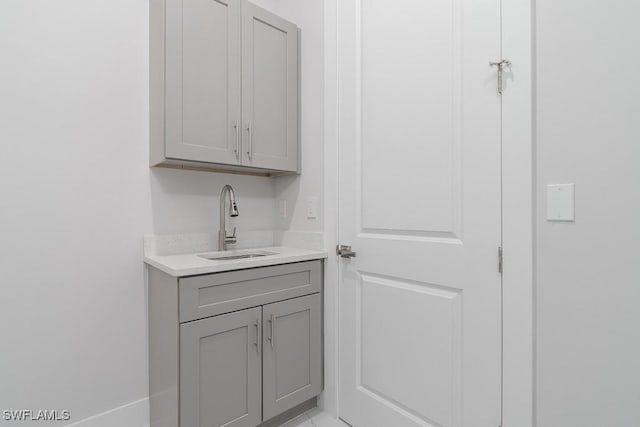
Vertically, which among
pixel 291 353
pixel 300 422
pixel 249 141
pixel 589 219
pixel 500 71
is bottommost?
pixel 300 422

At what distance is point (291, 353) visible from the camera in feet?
5.06

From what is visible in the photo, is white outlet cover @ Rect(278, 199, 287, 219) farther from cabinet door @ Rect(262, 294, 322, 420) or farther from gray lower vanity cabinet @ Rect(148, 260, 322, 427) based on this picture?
cabinet door @ Rect(262, 294, 322, 420)

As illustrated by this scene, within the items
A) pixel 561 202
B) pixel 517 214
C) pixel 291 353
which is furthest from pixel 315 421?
pixel 561 202

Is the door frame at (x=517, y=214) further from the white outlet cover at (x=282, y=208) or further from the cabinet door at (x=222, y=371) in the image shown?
the white outlet cover at (x=282, y=208)

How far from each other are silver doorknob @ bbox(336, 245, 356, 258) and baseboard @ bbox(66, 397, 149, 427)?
49.1 inches

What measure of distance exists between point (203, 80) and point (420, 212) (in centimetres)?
123

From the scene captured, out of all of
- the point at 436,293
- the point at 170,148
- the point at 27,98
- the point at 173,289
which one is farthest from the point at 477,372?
the point at 27,98

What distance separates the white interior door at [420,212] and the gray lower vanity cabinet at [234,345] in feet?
0.76

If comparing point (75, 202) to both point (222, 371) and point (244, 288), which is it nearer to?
point (244, 288)

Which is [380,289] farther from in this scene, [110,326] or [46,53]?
[46,53]

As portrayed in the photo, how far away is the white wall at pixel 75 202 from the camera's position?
1263 mm

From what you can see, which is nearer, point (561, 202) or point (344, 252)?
point (561, 202)

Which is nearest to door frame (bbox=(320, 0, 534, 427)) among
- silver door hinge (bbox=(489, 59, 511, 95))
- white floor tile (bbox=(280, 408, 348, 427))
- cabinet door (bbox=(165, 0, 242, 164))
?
silver door hinge (bbox=(489, 59, 511, 95))

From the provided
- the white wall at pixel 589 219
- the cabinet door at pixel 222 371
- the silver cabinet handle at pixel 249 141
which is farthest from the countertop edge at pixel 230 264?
the white wall at pixel 589 219
